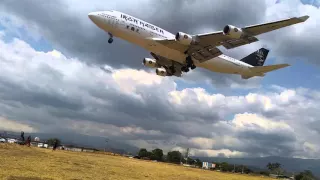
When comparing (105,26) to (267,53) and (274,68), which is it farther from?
(267,53)

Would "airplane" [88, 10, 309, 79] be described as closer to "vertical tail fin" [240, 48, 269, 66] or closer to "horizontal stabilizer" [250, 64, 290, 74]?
"horizontal stabilizer" [250, 64, 290, 74]

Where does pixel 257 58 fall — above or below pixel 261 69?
above

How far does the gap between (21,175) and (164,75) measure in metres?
41.4

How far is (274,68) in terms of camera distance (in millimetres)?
54781

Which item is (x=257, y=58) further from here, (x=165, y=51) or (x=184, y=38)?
(x=184, y=38)

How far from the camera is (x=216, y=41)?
48281mm

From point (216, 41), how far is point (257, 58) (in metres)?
21.9

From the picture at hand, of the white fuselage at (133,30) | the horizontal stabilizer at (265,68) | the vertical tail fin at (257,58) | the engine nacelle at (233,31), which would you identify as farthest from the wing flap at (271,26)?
the vertical tail fin at (257,58)

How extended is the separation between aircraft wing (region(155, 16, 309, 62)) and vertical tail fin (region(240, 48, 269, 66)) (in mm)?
15943

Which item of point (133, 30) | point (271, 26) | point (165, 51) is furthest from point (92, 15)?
point (271, 26)

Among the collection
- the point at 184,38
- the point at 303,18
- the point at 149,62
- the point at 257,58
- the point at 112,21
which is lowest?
the point at 184,38

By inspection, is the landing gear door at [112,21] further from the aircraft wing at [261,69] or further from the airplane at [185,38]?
the aircraft wing at [261,69]

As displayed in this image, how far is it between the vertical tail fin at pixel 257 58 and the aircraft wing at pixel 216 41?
15943mm

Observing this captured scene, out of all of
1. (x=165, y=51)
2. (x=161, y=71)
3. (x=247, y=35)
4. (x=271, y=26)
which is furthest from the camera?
(x=161, y=71)
